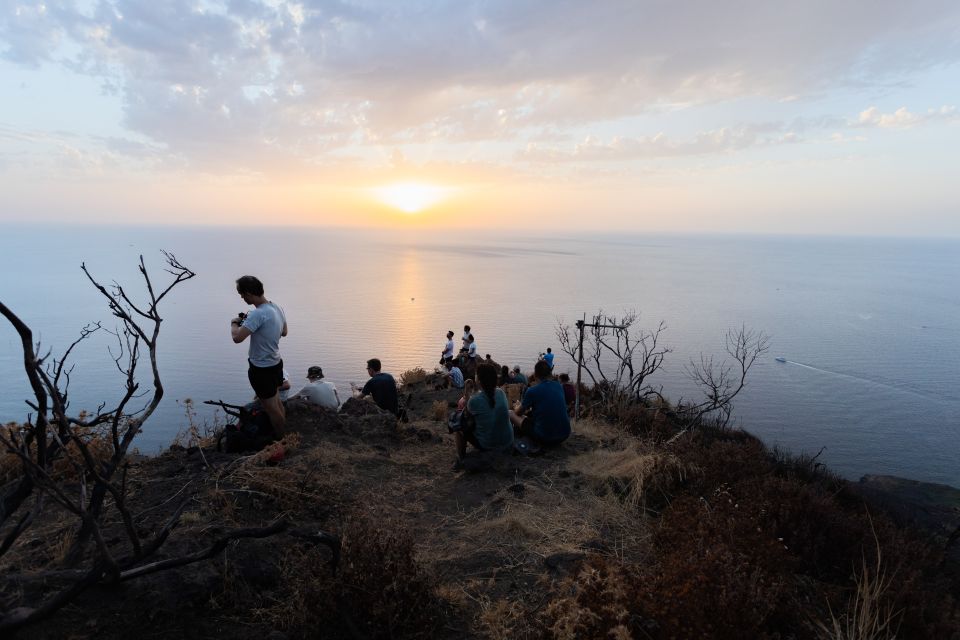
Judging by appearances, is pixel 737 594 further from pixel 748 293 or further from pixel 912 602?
pixel 748 293

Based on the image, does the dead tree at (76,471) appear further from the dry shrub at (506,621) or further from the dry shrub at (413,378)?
the dry shrub at (413,378)

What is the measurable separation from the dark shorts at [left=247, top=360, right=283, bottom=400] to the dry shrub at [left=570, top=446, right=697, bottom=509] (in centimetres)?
411

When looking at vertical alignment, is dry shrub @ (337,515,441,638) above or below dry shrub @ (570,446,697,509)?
above

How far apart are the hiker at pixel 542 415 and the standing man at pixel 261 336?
3.38m

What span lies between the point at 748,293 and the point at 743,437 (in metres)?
53.8

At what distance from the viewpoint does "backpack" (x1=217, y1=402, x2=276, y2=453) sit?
648 cm

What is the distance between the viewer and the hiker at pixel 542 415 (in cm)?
767

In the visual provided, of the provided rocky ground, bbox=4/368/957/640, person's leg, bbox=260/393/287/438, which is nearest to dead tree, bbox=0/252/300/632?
rocky ground, bbox=4/368/957/640

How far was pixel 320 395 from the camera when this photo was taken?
27.1 feet

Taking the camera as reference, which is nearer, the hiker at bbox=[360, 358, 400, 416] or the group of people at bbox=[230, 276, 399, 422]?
the group of people at bbox=[230, 276, 399, 422]

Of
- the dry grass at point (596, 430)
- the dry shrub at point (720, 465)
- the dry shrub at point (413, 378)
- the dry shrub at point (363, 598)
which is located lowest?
the dry shrub at point (413, 378)

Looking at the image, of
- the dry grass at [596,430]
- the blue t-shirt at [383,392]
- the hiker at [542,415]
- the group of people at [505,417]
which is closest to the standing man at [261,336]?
the group of people at [505,417]

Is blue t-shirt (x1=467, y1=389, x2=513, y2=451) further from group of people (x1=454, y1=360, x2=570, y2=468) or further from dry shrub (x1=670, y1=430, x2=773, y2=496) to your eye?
dry shrub (x1=670, y1=430, x2=773, y2=496)

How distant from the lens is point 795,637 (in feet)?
10.8
